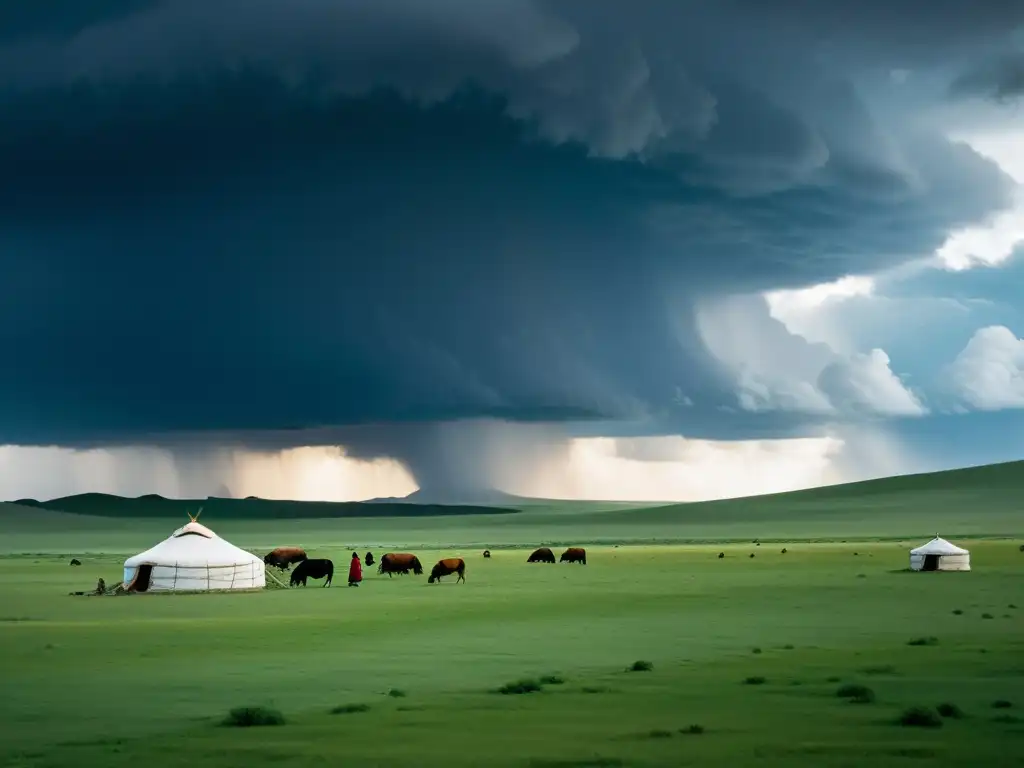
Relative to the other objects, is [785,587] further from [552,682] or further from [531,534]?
[531,534]

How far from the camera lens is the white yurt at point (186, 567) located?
64.6m

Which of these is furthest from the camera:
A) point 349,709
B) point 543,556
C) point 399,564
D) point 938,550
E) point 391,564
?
point 543,556

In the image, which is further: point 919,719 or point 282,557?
point 282,557

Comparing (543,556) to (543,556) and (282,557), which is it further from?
(282,557)

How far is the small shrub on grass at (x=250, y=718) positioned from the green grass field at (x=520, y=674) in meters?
0.35

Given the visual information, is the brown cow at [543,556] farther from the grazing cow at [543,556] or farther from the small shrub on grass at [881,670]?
the small shrub on grass at [881,670]

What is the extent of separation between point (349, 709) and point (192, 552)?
41.5 m

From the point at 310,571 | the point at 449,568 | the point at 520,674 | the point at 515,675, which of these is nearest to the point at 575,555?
the point at 449,568

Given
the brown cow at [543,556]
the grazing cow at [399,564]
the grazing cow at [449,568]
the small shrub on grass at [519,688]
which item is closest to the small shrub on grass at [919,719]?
the small shrub on grass at [519,688]

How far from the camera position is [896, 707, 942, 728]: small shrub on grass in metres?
22.1

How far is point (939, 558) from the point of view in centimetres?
7894

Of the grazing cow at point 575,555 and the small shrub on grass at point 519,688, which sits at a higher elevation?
A: the grazing cow at point 575,555

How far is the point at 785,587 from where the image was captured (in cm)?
6488

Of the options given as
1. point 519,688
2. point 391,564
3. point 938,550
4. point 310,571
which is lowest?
point 519,688
